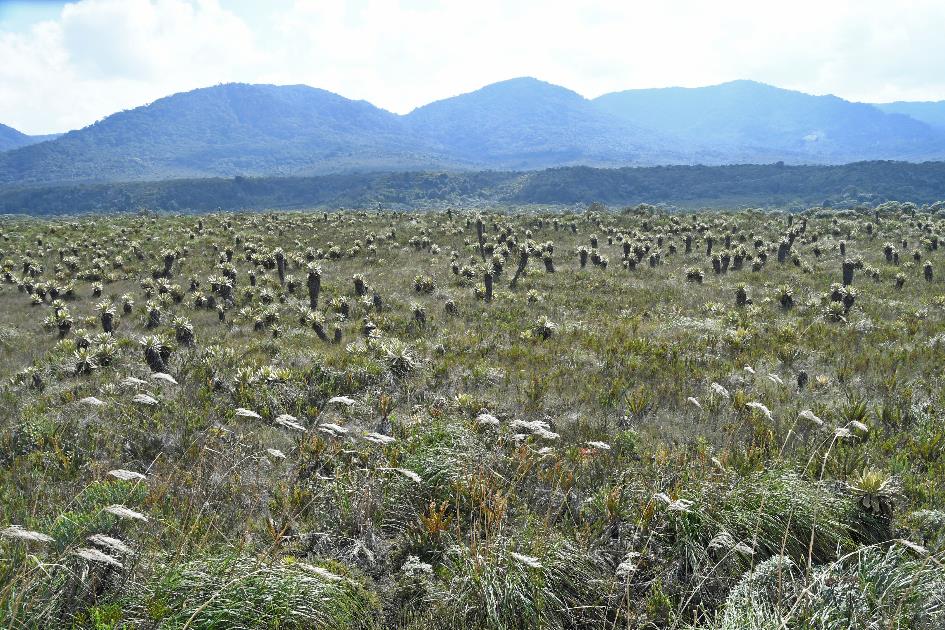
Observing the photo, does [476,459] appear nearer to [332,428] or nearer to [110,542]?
[332,428]

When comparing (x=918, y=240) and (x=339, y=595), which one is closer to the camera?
(x=339, y=595)

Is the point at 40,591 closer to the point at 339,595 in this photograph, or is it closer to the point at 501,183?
the point at 339,595

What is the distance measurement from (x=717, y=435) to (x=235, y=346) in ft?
41.5

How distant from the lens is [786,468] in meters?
5.97

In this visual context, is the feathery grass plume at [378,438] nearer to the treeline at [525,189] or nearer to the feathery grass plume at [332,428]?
the feathery grass plume at [332,428]

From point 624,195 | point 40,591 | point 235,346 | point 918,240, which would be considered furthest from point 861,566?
point 624,195

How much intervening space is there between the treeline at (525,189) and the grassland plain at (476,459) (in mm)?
108056

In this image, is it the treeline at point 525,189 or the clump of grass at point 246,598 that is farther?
the treeline at point 525,189

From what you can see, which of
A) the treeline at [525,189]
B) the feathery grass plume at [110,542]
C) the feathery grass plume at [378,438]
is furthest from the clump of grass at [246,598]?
the treeline at [525,189]

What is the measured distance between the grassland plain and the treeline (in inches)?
4254

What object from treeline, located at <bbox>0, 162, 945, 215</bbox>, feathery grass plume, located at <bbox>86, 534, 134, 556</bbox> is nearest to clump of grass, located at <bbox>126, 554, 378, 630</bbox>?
feathery grass plume, located at <bbox>86, 534, 134, 556</bbox>

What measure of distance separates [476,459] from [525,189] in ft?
453

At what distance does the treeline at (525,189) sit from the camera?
365 ft

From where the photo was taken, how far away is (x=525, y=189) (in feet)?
453
